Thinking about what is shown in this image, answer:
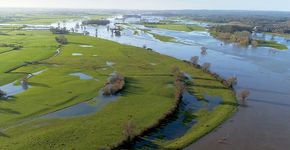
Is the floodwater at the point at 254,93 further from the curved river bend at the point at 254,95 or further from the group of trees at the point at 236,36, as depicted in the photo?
the group of trees at the point at 236,36

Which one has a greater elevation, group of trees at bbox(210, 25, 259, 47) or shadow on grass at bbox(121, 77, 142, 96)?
group of trees at bbox(210, 25, 259, 47)

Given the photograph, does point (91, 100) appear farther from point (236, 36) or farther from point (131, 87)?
point (236, 36)

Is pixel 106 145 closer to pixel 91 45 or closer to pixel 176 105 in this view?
pixel 176 105

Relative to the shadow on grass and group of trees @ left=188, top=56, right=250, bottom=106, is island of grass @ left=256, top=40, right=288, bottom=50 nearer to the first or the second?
group of trees @ left=188, top=56, right=250, bottom=106

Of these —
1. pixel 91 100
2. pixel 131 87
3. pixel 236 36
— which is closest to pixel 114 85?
pixel 131 87

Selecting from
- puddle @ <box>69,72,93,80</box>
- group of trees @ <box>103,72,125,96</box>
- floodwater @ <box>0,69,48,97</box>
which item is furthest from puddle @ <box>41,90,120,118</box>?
puddle @ <box>69,72,93,80</box>

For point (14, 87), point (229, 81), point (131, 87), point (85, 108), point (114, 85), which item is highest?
point (229, 81)

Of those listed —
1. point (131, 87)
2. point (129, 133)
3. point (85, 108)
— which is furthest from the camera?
point (131, 87)
